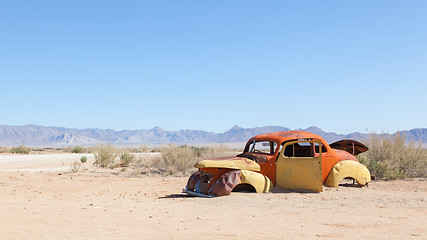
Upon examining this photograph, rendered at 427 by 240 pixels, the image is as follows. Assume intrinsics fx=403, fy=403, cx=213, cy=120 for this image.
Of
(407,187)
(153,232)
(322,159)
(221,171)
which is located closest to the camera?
(153,232)

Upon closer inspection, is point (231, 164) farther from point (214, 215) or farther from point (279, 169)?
point (214, 215)

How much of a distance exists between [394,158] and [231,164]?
9.61 m

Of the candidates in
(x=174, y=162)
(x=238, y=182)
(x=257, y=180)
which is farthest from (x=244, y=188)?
(x=174, y=162)

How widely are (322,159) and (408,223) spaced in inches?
154

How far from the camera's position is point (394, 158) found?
54.7ft

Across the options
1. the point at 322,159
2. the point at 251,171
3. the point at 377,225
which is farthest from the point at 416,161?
the point at 377,225

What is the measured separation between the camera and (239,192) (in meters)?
10.5

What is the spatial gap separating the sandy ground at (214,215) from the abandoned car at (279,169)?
320 millimetres

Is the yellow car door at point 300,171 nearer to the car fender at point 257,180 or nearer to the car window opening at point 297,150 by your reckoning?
the car fender at point 257,180

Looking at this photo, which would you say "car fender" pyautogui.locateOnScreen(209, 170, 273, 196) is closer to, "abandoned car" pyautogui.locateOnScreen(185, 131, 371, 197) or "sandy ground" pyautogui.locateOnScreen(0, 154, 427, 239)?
"abandoned car" pyautogui.locateOnScreen(185, 131, 371, 197)

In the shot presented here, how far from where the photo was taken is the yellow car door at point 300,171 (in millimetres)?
10469

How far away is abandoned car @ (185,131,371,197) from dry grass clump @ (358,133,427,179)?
14.4ft

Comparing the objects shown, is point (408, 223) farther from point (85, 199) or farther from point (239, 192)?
point (85, 199)

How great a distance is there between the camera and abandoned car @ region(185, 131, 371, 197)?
400 inches
